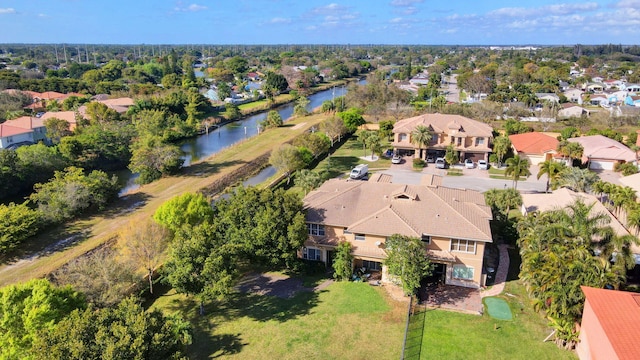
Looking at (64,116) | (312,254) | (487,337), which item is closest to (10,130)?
(64,116)

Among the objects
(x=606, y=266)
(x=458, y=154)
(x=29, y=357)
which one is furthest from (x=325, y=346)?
(x=458, y=154)

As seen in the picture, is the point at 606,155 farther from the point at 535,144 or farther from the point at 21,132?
the point at 21,132

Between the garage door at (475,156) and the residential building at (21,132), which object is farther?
the residential building at (21,132)


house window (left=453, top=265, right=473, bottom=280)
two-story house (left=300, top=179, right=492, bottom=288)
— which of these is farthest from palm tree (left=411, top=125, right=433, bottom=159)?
house window (left=453, top=265, right=473, bottom=280)

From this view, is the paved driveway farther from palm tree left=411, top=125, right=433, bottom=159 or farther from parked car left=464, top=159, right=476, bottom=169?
palm tree left=411, top=125, right=433, bottom=159

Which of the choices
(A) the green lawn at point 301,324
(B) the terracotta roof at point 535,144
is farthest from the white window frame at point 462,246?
(B) the terracotta roof at point 535,144

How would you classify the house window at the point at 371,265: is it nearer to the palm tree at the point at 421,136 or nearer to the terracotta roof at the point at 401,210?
the terracotta roof at the point at 401,210
